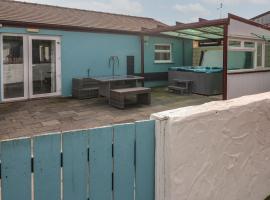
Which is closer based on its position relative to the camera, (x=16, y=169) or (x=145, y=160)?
(x=16, y=169)

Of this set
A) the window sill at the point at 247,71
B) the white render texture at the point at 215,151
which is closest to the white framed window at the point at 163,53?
the window sill at the point at 247,71

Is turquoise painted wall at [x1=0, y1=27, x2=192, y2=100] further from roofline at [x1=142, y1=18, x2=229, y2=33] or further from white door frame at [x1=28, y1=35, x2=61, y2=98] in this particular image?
roofline at [x1=142, y1=18, x2=229, y2=33]

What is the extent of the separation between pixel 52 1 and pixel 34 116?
40.2ft

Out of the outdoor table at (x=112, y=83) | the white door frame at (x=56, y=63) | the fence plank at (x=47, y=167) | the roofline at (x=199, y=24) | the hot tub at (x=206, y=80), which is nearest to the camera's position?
the fence plank at (x=47, y=167)

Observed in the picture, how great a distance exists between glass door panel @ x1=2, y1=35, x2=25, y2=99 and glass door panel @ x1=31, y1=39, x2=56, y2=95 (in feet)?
1.42

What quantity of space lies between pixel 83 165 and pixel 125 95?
657 centimetres

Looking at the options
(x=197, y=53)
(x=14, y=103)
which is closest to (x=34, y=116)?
(x=14, y=103)

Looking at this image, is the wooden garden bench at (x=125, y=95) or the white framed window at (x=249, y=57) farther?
the white framed window at (x=249, y=57)

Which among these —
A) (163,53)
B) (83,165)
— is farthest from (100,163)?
(163,53)

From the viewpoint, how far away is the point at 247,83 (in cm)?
1123

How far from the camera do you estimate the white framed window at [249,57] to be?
39.8 feet

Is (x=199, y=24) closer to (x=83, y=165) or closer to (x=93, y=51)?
(x=93, y=51)

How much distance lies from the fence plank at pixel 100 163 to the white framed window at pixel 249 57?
1079 centimetres

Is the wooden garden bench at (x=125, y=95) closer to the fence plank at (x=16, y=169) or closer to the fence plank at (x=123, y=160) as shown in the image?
the fence plank at (x=123, y=160)
